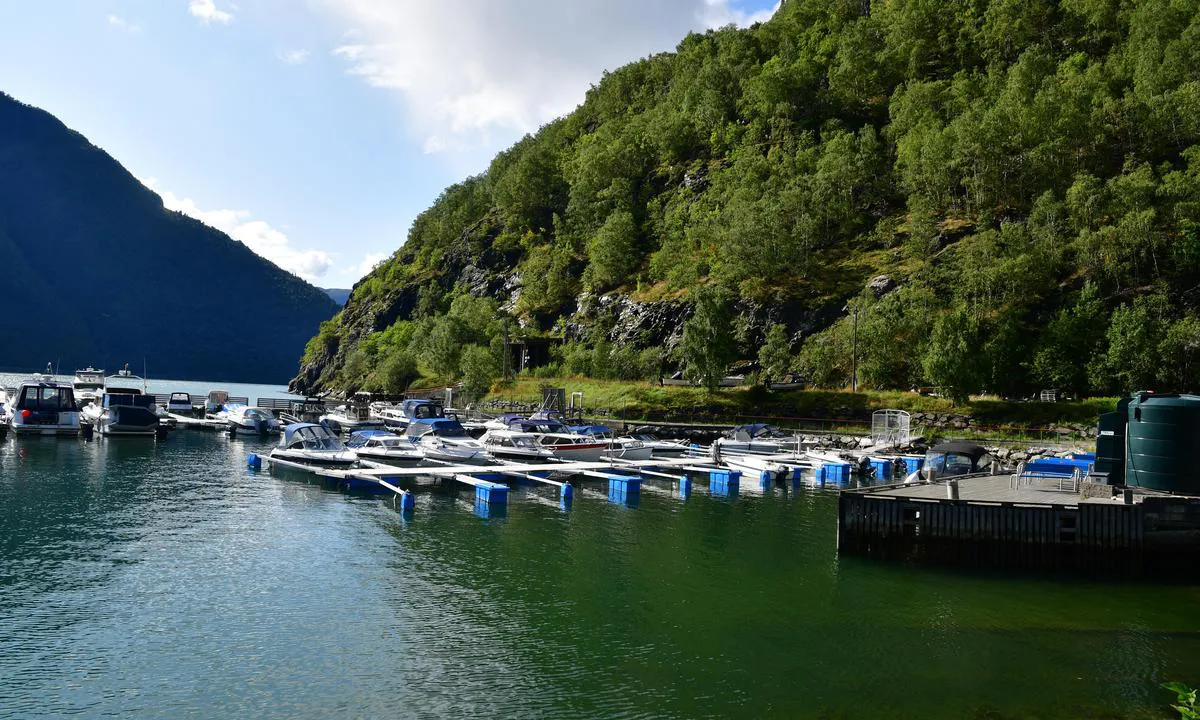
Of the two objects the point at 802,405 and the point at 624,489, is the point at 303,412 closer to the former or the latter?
the point at 802,405

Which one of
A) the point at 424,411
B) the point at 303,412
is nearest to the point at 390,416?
the point at 424,411

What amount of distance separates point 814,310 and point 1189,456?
66693 millimetres

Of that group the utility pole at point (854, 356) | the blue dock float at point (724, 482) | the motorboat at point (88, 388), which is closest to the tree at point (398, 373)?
the motorboat at point (88, 388)

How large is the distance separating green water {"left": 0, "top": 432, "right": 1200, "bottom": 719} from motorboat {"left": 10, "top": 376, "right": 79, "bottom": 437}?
36.7 metres

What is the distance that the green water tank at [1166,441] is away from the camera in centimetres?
2761

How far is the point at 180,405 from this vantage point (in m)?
94.5

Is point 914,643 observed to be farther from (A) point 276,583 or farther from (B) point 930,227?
(B) point 930,227

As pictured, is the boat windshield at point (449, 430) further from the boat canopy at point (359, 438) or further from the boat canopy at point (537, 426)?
the boat canopy at point (359, 438)

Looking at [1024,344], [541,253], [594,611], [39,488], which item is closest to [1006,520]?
[594,611]

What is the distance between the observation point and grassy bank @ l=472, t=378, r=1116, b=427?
64.9m

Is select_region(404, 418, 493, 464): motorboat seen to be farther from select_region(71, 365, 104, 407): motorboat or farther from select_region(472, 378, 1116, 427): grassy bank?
select_region(71, 365, 104, 407): motorboat

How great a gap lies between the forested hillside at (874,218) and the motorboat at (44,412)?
4564cm

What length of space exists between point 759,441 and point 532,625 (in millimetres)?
43933

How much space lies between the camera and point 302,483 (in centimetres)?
4441
